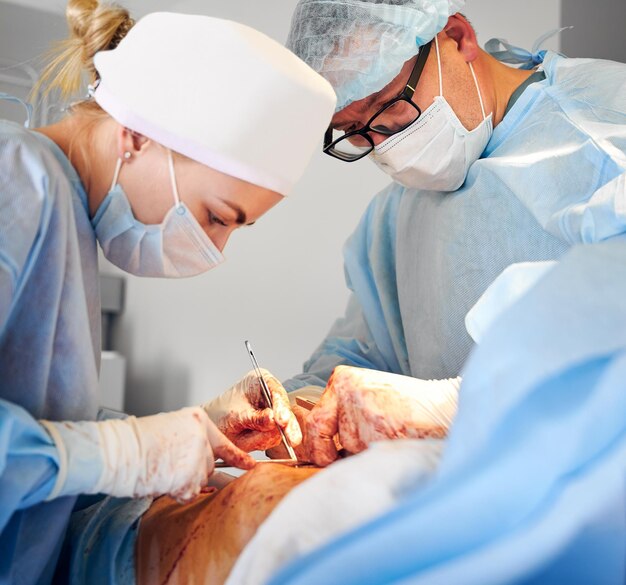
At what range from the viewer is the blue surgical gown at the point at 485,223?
4.92 feet

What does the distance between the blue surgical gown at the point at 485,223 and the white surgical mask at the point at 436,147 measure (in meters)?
0.04

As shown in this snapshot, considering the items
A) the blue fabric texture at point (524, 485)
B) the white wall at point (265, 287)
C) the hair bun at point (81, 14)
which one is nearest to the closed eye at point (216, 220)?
the hair bun at point (81, 14)

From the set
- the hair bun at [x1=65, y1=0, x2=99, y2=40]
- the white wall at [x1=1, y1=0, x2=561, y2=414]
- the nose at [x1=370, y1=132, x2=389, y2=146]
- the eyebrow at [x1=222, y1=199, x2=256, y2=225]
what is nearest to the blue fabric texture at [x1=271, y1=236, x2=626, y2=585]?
the eyebrow at [x1=222, y1=199, x2=256, y2=225]

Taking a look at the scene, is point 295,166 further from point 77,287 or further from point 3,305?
point 3,305

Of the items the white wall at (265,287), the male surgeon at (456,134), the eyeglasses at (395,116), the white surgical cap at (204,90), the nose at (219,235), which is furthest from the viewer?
the white wall at (265,287)

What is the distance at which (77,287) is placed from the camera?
1.09m

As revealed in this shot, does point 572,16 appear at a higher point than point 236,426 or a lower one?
higher

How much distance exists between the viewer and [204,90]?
3.78ft

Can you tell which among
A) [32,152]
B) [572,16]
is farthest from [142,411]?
[32,152]

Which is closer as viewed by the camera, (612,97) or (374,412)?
(374,412)

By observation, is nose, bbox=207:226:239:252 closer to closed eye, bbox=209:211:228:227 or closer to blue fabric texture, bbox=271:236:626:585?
closed eye, bbox=209:211:228:227

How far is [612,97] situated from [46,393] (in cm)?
123

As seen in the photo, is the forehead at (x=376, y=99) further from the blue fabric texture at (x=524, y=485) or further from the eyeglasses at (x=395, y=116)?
the blue fabric texture at (x=524, y=485)

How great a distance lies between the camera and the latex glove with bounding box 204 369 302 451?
145 cm
